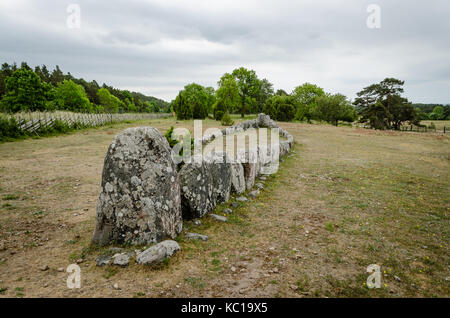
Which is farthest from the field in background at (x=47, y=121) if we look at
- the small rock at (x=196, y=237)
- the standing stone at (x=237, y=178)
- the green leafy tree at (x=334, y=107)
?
the green leafy tree at (x=334, y=107)

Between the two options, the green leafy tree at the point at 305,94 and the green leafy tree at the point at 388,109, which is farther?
the green leafy tree at the point at 305,94

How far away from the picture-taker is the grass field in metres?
3.29

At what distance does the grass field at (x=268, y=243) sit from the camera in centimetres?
329

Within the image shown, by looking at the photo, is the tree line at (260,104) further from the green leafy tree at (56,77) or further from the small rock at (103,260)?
the green leafy tree at (56,77)

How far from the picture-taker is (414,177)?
905cm

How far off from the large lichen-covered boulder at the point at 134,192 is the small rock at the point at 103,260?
0.36 meters

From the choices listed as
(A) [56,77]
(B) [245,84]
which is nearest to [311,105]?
(B) [245,84]

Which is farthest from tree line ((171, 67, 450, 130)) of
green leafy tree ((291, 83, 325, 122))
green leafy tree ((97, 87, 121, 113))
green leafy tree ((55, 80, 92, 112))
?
green leafy tree ((97, 87, 121, 113))

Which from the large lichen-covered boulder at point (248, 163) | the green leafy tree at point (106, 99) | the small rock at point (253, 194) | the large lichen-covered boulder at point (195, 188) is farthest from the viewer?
the green leafy tree at point (106, 99)

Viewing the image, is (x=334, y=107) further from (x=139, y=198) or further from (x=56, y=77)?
(x=56, y=77)

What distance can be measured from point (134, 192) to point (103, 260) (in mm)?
1139

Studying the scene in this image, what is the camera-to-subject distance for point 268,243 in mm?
4531
